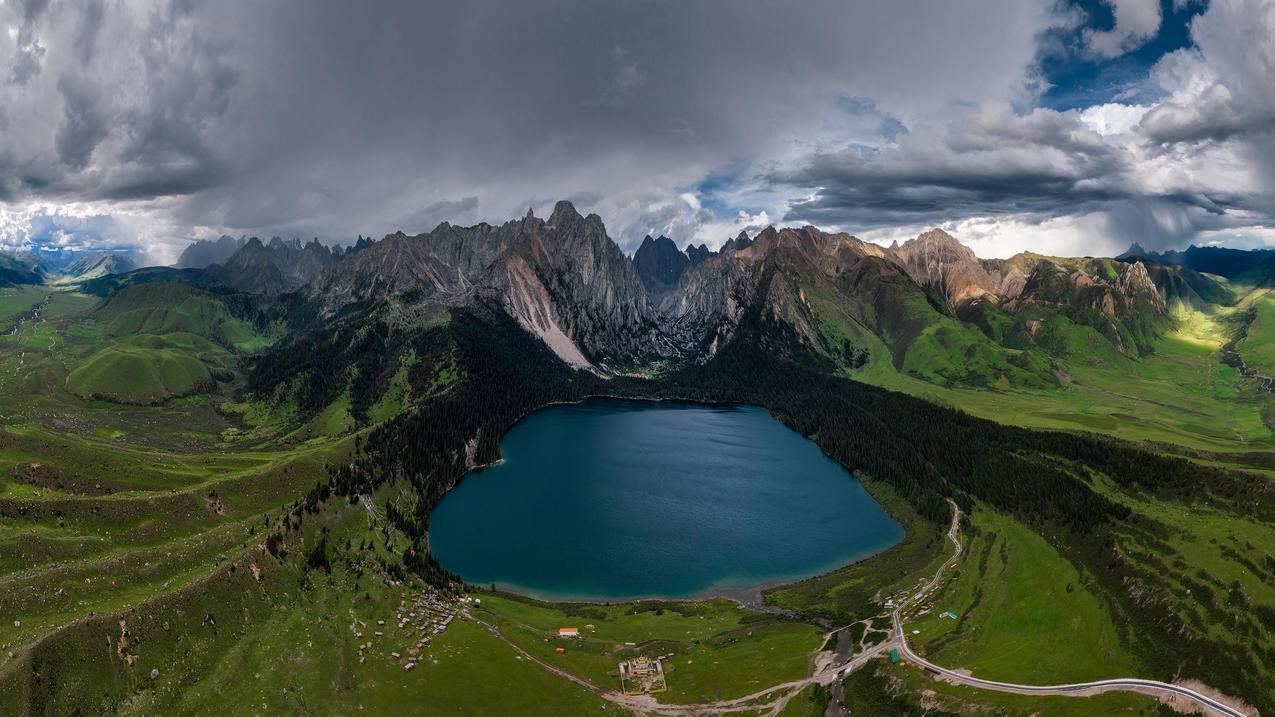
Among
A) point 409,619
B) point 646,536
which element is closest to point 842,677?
point 646,536

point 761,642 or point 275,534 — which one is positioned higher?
point 275,534

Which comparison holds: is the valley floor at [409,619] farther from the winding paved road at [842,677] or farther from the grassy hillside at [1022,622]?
the winding paved road at [842,677]

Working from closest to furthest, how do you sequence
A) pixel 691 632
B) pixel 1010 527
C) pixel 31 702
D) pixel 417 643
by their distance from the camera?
pixel 31 702
pixel 417 643
pixel 691 632
pixel 1010 527

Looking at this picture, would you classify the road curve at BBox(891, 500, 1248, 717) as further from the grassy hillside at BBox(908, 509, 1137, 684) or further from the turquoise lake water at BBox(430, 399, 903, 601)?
the turquoise lake water at BBox(430, 399, 903, 601)

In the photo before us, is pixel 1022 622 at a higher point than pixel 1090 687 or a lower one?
lower

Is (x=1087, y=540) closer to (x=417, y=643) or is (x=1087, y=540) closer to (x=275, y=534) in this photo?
(x=417, y=643)

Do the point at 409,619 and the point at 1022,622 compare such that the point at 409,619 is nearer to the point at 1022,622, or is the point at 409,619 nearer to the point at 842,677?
the point at 842,677

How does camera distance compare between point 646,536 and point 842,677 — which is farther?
point 646,536

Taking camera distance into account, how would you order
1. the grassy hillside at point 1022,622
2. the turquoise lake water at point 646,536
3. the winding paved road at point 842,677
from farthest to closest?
1. the turquoise lake water at point 646,536
2. the grassy hillside at point 1022,622
3. the winding paved road at point 842,677

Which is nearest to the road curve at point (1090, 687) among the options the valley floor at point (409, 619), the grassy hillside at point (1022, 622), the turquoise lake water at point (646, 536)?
the grassy hillside at point (1022, 622)

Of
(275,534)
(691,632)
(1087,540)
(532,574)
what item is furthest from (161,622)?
(1087,540)

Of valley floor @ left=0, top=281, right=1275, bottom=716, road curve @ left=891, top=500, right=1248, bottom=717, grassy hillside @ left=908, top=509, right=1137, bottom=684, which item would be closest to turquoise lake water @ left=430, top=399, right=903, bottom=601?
valley floor @ left=0, top=281, right=1275, bottom=716
